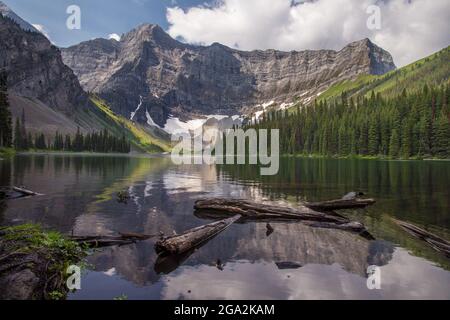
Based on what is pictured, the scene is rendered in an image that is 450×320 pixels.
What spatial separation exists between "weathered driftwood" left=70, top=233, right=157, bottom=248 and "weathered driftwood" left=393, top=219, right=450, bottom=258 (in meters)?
16.5

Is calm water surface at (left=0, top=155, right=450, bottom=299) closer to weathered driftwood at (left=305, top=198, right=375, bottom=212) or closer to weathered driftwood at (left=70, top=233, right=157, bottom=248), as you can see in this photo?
weathered driftwood at (left=70, top=233, right=157, bottom=248)

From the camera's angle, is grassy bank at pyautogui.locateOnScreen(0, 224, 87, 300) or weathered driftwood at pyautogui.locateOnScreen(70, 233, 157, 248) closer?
grassy bank at pyautogui.locateOnScreen(0, 224, 87, 300)

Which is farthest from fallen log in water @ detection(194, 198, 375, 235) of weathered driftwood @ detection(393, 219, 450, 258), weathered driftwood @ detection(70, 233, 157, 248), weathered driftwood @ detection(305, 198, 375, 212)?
weathered driftwood @ detection(70, 233, 157, 248)

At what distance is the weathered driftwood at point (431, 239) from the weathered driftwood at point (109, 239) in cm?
1648

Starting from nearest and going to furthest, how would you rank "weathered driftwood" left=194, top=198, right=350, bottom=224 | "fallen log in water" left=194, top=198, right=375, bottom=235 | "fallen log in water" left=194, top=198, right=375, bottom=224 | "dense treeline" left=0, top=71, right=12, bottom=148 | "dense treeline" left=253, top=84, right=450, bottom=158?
"fallen log in water" left=194, top=198, right=375, bottom=235
"weathered driftwood" left=194, top=198, right=350, bottom=224
"fallen log in water" left=194, top=198, right=375, bottom=224
"dense treeline" left=0, top=71, right=12, bottom=148
"dense treeline" left=253, top=84, right=450, bottom=158

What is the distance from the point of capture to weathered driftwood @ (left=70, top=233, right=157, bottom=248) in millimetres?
16734

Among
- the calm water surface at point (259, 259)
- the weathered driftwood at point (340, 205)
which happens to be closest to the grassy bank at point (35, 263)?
the calm water surface at point (259, 259)

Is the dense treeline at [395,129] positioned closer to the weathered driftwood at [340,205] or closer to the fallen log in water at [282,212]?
the weathered driftwood at [340,205]

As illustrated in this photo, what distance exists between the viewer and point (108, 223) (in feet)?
74.1

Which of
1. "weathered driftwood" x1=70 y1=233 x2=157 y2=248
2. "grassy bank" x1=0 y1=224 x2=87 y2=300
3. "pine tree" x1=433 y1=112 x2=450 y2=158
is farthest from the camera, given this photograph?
"pine tree" x1=433 y1=112 x2=450 y2=158

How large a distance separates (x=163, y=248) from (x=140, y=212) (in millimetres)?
12105

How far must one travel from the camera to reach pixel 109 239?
17453 millimetres

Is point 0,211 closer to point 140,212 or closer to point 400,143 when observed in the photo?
point 140,212
